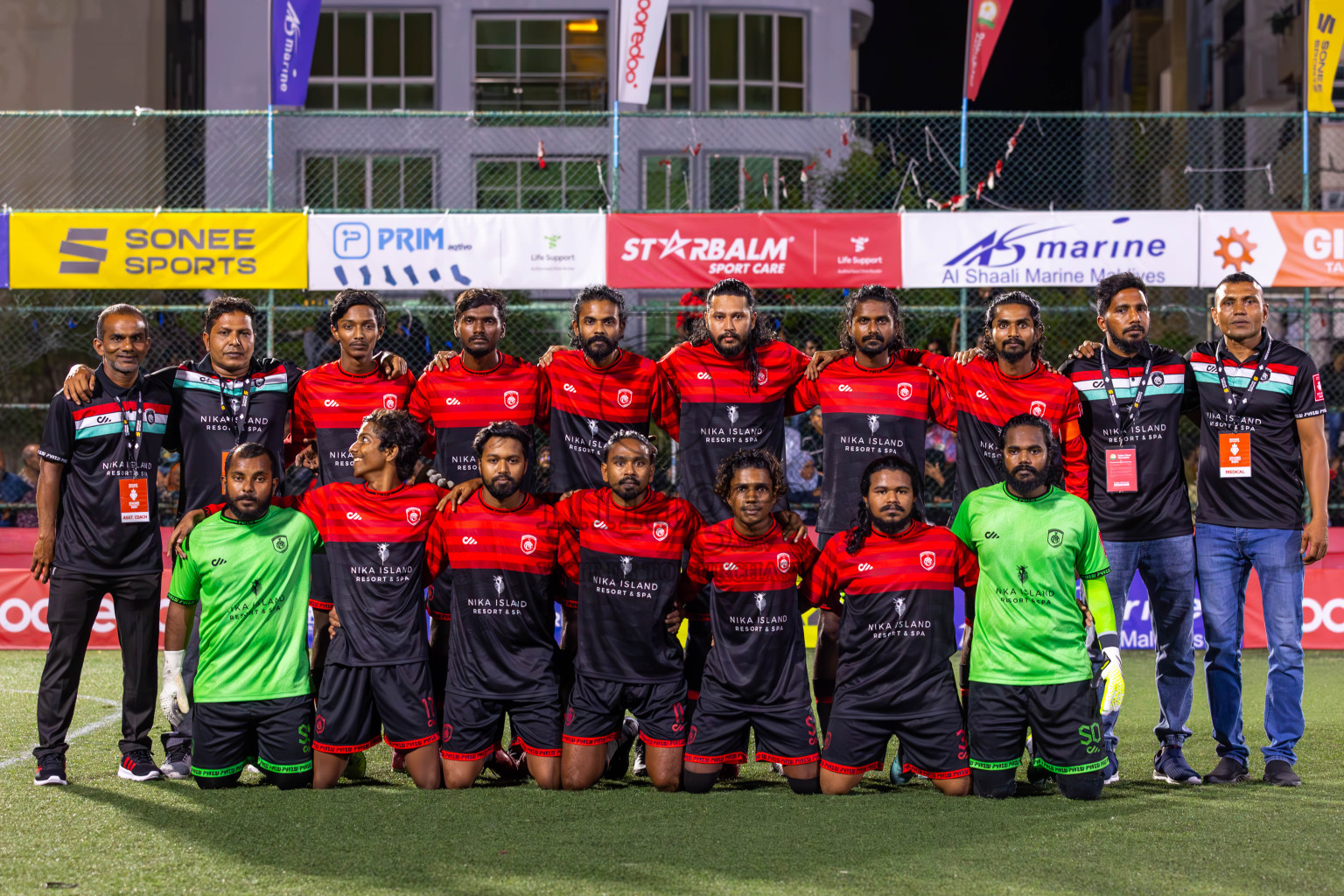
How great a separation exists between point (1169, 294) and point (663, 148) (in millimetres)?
9221

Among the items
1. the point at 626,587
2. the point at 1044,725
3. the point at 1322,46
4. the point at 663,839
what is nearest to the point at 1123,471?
the point at 1044,725

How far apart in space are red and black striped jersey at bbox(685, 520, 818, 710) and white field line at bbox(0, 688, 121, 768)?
136 inches

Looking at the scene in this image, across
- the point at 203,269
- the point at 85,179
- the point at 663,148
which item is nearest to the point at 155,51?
the point at 85,179

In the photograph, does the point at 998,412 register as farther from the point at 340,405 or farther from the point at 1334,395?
the point at 1334,395

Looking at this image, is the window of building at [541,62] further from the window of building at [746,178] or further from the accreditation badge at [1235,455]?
the accreditation badge at [1235,455]

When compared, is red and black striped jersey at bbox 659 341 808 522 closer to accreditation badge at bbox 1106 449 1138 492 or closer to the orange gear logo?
accreditation badge at bbox 1106 449 1138 492

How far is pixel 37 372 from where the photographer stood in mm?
18844

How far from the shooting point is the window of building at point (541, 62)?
25.8 metres

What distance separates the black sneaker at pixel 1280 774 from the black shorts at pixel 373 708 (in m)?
3.71

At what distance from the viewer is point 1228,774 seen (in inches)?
243

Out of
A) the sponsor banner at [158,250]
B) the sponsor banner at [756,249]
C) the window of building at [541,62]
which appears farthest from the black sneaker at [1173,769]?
the window of building at [541,62]

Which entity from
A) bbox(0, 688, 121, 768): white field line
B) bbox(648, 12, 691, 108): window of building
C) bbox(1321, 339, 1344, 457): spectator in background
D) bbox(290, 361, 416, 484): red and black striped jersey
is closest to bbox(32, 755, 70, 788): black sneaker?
bbox(0, 688, 121, 768): white field line

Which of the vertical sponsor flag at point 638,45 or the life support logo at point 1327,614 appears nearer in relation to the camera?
the life support logo at point 1327,614

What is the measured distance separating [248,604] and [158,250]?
7053 mm
